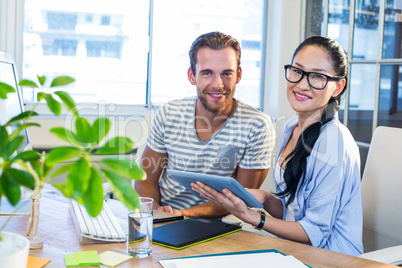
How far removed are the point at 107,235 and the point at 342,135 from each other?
2.72 feet

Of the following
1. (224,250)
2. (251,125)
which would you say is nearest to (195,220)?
(224,250)

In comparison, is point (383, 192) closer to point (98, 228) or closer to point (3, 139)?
point (98, 228)

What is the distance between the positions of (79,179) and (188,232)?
828 millimetres

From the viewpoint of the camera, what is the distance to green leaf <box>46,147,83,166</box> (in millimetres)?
468

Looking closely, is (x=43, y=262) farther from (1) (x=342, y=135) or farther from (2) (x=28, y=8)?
(2) (x=28, y=8)

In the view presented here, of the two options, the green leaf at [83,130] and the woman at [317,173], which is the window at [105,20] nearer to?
the woman at [317,173]

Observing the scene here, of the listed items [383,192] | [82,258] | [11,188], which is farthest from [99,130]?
[383,192]

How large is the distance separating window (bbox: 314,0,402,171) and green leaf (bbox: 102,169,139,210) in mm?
2205

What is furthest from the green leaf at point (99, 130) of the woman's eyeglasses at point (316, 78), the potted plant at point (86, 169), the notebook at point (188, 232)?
the woman's eyeglasses at point (316, 78)

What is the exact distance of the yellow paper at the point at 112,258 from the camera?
3.30 feet

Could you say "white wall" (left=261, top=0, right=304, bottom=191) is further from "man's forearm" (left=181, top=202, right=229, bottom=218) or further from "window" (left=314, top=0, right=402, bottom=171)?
"man's forearm" (left=181, top=202, right=229, bottom=218)

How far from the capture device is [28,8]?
2.93m

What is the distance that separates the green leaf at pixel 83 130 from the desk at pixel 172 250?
602 mm

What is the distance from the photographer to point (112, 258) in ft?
3.41
